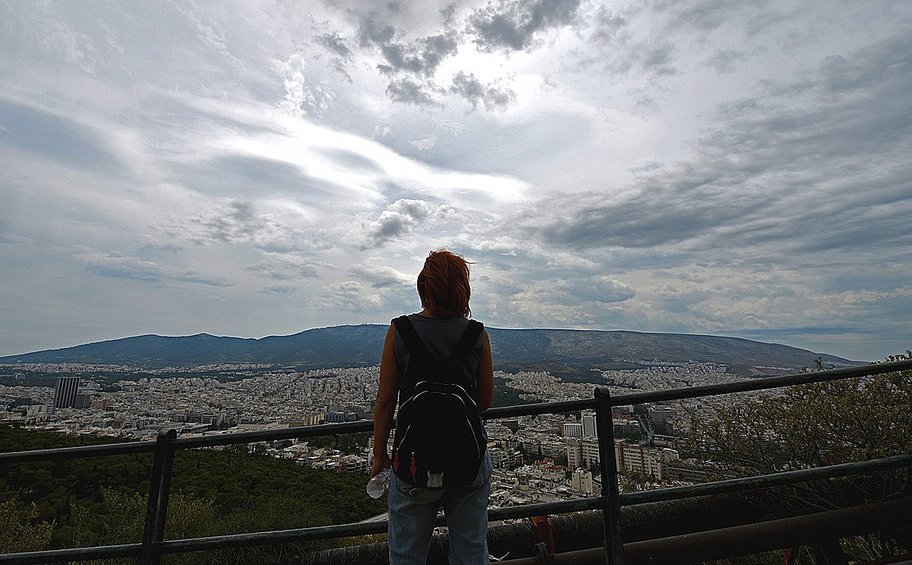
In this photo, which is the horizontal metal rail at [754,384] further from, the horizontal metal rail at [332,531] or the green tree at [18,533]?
the green tree at [18,533]

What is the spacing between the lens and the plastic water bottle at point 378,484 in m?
2.09

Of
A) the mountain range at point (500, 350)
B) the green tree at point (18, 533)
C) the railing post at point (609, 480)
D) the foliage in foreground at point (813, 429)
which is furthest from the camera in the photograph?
the mountain range at point (500, 350)

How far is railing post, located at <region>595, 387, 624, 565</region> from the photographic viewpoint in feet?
7.52

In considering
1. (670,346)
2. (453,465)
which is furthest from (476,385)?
(670,346)

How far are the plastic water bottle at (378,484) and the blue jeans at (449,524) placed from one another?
80 mm

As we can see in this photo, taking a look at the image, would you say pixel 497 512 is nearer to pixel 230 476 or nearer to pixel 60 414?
pixel 230 476

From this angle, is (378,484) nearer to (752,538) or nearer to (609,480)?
(609,480)

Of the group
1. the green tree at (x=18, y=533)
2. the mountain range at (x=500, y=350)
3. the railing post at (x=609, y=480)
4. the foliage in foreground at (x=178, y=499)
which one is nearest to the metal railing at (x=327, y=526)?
the railing post at (x=609, y=480)

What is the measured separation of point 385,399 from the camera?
2094mm

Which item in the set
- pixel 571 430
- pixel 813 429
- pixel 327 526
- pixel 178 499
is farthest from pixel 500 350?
pixel 327 526

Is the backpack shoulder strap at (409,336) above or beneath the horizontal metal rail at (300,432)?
above

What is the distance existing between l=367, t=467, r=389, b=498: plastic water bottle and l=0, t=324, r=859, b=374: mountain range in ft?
108

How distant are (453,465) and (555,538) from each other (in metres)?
1.29

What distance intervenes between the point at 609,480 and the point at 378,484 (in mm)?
1062
